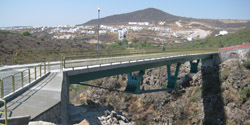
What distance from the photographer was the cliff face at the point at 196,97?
84.5ft

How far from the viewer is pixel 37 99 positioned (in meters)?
10.2

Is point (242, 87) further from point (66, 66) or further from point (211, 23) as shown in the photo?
point (211, 23)

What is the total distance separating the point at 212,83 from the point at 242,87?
3.42 meters

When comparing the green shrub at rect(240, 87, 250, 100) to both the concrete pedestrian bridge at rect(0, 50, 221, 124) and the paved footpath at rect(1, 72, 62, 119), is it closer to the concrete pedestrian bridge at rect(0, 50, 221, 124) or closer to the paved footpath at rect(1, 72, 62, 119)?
the concrete pedestrian bridge at rect(0, 50, 221, 124)

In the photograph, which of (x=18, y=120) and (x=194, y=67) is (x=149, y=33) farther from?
(x=18, y=120)

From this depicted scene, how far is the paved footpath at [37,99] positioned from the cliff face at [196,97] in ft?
40.8

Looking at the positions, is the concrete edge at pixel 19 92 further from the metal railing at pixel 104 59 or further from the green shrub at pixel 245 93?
the green shrub at pixel 245 93

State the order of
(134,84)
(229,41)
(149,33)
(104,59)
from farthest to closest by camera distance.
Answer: (149,33) → (229,41) → (134,84) → (104,59)

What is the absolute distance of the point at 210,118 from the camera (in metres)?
25.5

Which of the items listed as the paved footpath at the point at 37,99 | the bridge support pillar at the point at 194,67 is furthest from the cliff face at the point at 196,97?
the paved footpath at the point at 37,99

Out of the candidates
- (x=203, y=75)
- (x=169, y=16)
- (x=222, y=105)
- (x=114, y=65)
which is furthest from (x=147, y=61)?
(x=169, y=16)

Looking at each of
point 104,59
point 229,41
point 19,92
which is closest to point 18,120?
point 19,92

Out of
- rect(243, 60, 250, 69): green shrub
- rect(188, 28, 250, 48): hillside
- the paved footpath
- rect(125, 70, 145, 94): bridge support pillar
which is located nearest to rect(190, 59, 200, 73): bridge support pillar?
rect(243, 60, 250, 69): green shrub

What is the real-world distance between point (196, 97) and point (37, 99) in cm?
2147
